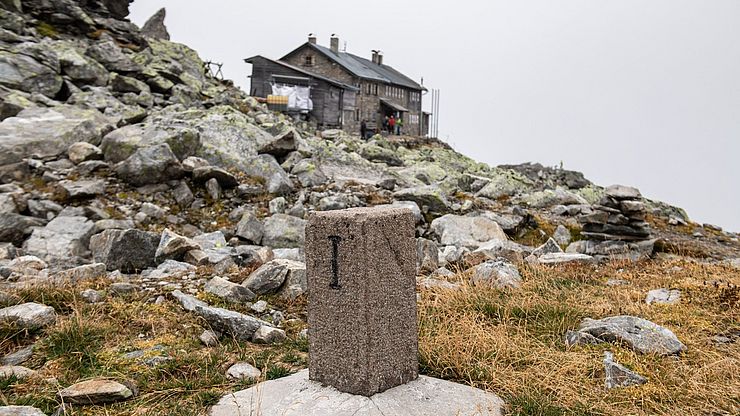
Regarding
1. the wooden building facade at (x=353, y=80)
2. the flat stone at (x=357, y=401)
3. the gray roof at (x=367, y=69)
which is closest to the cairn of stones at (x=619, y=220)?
the flat stone at (x=357, y=401)

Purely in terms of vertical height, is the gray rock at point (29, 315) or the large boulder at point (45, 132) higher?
the large boulder at point (45, 132)

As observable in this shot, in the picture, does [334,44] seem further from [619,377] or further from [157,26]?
[619,377]

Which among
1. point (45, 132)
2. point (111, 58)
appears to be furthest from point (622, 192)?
point (111, 58)

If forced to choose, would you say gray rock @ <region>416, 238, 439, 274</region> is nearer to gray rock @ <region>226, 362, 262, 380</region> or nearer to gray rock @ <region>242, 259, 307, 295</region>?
gray rock @ <region>242, 259, 307, 295</region>

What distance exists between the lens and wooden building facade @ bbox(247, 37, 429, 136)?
44.7m

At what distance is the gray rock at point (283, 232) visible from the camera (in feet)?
36.7

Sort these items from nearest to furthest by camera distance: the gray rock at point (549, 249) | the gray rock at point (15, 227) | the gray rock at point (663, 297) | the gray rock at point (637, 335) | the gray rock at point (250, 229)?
1. the gray rock at point (637, 335)
2. the gray rock at point (663, 297)
3. the gray rock at point (15, 227)
4. the gray rock at point (250, 229)
5. the gray rock at point (549, 249)

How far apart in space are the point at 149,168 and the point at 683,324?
1133 centimetres

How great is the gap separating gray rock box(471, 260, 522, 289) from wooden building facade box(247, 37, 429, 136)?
36702 mm

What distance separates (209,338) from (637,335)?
192 inches

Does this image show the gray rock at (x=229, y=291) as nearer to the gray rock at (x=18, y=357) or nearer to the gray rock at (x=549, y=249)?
the gray rock at (x=18, y=357)

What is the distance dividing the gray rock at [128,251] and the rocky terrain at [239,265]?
37mm

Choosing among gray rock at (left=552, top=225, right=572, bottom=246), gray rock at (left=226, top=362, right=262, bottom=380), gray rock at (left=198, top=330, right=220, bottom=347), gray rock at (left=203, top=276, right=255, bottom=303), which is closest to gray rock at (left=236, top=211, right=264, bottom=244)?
gray rock at (left=203, top=276, right=255, bottom=303)

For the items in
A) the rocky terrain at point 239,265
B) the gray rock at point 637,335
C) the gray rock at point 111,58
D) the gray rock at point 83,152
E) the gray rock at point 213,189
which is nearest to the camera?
the rocky terrain at point 239,265
